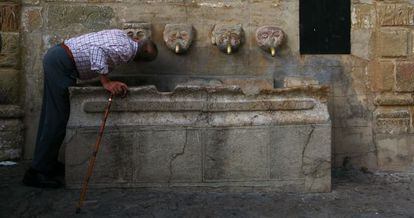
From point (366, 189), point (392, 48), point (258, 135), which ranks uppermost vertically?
point (392, 48)

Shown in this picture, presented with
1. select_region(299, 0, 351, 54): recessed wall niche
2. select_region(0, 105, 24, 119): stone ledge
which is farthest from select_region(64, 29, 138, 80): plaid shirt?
select_region(299, 0, 351, 54): recessed wall niche

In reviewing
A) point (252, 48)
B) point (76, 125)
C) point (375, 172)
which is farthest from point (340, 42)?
point (76, 125)

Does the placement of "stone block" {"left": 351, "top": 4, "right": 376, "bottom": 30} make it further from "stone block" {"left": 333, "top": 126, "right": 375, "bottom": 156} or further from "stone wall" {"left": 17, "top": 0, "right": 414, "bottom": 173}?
"stone block" {"left": 333, "top": 126, "right": 375, "bottom": 156}

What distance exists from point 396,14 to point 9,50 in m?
4.00

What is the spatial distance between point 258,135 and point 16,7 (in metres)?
2.79

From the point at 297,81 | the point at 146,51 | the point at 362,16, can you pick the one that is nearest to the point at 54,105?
the point at 146,51

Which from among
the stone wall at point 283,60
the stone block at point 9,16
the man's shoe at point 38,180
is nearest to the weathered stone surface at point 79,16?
the stone wall at point 283,60

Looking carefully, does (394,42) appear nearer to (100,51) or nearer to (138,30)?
(138,30)

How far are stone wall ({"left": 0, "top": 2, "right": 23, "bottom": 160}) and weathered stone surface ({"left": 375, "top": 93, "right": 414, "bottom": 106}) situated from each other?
370cm

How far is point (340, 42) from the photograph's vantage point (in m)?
5.64

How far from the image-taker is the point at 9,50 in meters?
5.38

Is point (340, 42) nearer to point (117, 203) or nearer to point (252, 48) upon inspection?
point (252, 48)

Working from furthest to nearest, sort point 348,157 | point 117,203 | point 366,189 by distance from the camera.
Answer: point 348,157 → point 366,189 → point 117,203

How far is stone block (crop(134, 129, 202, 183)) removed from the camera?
462 centimetres
